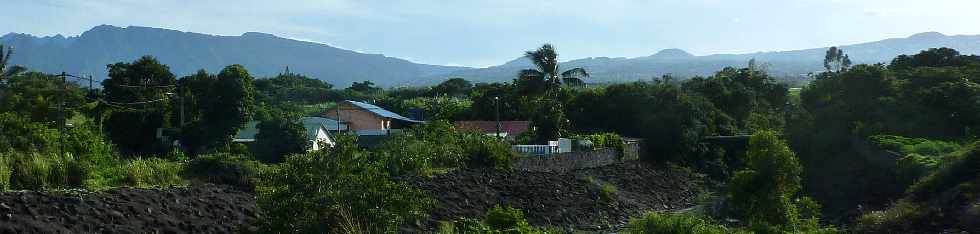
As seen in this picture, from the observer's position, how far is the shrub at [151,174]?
2248 centimetres

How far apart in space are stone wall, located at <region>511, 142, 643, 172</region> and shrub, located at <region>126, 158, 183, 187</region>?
16472mm

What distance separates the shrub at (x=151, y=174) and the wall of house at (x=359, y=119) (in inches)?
1328

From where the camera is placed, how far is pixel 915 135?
4272 centimetres

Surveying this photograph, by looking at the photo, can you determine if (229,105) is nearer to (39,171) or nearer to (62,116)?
(62,116)

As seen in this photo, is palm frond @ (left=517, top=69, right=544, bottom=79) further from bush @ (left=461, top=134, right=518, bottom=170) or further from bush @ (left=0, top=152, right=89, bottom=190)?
bush @ (left=0, top=152, right=89, bottom=190)

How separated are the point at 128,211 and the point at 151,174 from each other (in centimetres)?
454

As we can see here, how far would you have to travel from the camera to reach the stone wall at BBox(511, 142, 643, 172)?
38.8m

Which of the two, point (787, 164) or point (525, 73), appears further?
point (525, 73)

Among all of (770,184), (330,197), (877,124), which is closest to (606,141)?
(877,124)

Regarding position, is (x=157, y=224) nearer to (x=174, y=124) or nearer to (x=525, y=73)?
(x=174, y=124)

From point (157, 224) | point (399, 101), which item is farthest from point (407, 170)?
point (399, 101)

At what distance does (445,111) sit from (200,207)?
43305mm

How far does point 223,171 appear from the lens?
2503cm

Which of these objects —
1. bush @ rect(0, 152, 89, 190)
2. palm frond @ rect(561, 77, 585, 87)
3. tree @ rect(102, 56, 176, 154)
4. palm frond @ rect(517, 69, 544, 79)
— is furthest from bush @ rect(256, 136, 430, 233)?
palm frond @ rect(561, 77, 585, 87)
